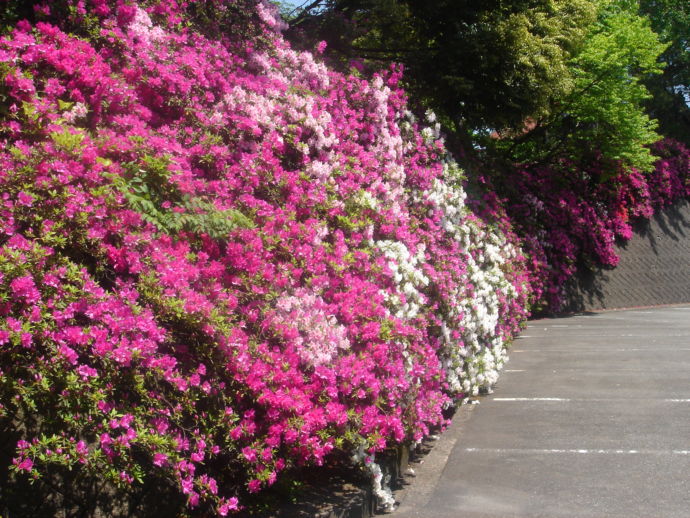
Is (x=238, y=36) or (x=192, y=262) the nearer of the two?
(x=192, y=262)

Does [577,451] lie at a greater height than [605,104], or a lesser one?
lesser

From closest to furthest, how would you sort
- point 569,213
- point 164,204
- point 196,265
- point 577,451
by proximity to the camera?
point 196,265 < point 164,204 < point 577,451 < point 569,213

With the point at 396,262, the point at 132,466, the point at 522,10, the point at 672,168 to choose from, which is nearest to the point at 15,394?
the point at 132,466

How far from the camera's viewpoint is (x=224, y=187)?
5242mm

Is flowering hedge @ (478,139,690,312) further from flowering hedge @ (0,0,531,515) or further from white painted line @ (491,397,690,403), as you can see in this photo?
flowering hedge @ (0,0,531,515)

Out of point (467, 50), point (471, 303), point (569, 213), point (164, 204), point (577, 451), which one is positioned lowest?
point (577, 451)

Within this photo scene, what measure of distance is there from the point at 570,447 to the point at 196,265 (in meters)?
3.96

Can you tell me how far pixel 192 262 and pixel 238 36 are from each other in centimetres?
369

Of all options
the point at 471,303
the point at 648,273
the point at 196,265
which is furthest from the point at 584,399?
the point at 648,273

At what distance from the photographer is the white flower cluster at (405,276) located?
246 inches

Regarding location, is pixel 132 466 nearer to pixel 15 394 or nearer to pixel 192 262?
pixel 15 394

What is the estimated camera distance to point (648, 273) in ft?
78.8

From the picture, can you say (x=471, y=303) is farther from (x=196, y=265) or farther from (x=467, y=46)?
(x=196, y=265)

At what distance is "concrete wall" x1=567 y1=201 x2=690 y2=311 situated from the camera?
21891 mm
